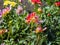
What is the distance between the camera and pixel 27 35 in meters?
3.14

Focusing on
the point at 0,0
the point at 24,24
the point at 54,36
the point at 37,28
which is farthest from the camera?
the point at 0,0

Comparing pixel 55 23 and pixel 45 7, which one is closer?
pixel 55 23

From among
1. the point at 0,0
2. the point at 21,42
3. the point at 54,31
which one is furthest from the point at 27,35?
the point at 0,0

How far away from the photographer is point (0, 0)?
4.00 m

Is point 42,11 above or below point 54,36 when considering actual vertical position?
above

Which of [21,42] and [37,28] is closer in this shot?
[37,28]

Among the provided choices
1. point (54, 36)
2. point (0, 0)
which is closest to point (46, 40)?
point (54, 36)

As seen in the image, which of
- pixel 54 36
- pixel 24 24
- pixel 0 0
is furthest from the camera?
pixel 0 0

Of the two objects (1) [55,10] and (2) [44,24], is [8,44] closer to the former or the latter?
(2) [44,24]

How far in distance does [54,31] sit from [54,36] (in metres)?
0.07

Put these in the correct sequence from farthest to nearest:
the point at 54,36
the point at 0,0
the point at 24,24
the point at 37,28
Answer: the point at 0,0
the point at 24,24
the point at 54,36
the point at 37,28

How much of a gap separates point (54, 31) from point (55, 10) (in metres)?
0.27

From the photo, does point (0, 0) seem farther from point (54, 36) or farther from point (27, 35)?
point (54, 36)

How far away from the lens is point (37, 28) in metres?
2.76
